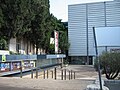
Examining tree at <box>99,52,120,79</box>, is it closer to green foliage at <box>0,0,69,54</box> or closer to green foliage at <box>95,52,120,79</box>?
green foliage at <box>95,52,120,79</box>

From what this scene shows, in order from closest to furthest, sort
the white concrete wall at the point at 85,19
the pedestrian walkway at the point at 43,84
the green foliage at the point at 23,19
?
the pedestrian walkway at the point at 43,84, the green foliage at the point at 23,19, the white concrete wall at the point at 85,19

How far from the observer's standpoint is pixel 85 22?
102 m

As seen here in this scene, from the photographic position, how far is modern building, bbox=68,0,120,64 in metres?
100

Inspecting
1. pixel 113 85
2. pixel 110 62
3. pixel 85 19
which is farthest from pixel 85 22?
pixel 113 85

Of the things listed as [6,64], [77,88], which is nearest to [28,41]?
[6,64]

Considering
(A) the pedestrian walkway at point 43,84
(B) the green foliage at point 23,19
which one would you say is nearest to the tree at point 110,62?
(A) the pedestrian walkway at point 43,84

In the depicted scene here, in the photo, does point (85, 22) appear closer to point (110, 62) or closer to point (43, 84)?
point (110, 62)

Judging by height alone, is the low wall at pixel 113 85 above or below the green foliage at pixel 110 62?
below

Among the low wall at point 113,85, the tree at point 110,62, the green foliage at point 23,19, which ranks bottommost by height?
the low wall at point 113,85

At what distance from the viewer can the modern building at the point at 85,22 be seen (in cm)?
10044

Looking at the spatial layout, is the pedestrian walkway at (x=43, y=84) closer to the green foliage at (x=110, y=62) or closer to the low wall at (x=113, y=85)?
the low wall at (x=113, y=85)

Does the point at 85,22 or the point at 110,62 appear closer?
the point at 110,62

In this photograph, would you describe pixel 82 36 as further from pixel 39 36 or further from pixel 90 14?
pixel 39 36

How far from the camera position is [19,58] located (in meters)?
37.9
